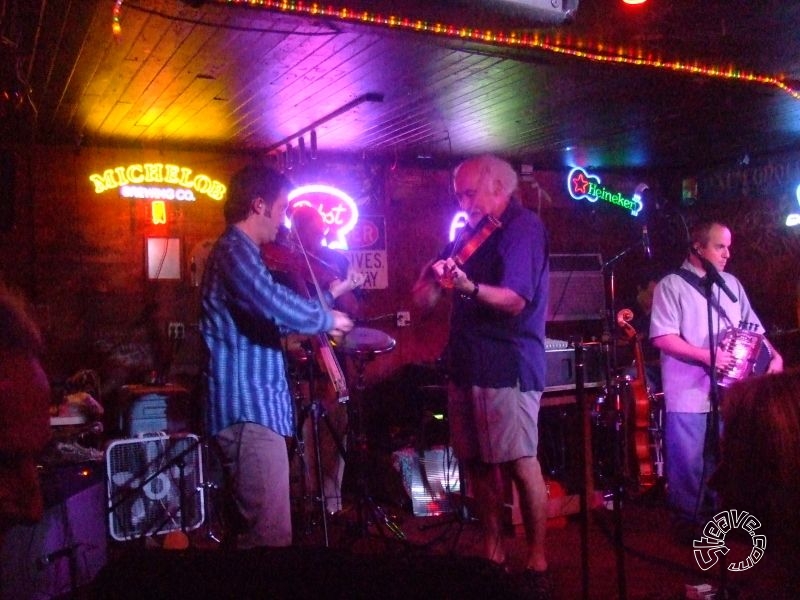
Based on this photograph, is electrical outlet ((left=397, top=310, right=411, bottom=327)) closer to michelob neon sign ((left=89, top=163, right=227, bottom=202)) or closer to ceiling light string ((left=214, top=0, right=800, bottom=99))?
michelob neon sign ((left=89, top=163, right=227, bottom=202))

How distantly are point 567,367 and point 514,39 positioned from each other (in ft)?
8.42

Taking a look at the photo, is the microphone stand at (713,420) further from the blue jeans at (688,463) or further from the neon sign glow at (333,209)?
the neon sign glow at (333,209)

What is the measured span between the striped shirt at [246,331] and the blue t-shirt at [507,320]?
1010 millimetres

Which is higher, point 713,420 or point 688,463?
point 713,420

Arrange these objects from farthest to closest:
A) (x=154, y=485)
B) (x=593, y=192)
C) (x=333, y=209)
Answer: (x=593, y=192) < (x=333, y=209) < (x=154, y=485)

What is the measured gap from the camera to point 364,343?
17.4ft

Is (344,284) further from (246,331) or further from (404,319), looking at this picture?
(404,319)

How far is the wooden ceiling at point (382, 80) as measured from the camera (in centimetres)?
475

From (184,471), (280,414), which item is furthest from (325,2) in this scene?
(184,471)

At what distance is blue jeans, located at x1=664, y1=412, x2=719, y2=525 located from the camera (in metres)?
5.29

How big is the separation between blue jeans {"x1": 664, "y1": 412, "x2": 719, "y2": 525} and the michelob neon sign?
501cm

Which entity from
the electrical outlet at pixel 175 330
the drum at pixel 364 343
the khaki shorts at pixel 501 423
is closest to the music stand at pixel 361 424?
the drum at pixel 364 343

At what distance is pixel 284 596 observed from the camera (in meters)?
1.35

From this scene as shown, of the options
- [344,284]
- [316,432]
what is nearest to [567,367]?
[316,432]
